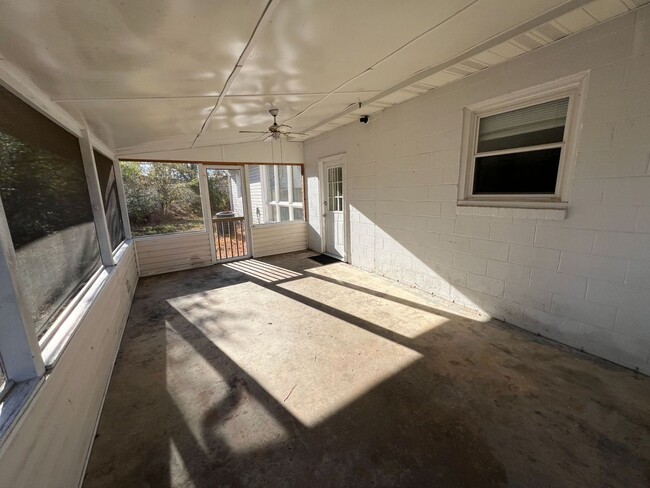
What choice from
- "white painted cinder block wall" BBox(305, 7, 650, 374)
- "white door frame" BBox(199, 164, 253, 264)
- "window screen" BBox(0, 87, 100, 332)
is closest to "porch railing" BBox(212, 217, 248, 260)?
"white door frame" BBox(199, 164, 253, 264)

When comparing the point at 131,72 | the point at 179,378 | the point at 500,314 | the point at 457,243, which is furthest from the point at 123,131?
the point at 500,314

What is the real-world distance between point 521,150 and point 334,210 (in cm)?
340

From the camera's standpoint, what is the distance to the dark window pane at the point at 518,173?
2.49 m

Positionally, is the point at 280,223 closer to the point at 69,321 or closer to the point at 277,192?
the point at 277,192

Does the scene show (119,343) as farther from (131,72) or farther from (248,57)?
(248,57)

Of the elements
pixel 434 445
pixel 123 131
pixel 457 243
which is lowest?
pixel 434 445

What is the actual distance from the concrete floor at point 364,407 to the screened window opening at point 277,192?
13.5 feet

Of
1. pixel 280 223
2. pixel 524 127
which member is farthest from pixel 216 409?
pixel 280 223

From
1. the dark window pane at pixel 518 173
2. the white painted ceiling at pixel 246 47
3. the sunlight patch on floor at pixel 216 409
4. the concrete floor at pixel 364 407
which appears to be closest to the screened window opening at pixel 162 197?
the white painted ceiling at pixel 246 47

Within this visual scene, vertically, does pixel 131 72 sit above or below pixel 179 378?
above

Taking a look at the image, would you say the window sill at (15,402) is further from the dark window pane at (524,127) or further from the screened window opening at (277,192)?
the screened window opening at (277,192)

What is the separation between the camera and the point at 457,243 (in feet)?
10.6

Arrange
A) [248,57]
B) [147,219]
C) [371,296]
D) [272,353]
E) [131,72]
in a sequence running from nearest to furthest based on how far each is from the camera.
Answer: [131,72], [248,57], [272,353], [371,296], [147,219]

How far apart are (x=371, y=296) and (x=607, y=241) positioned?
7.73 ft
